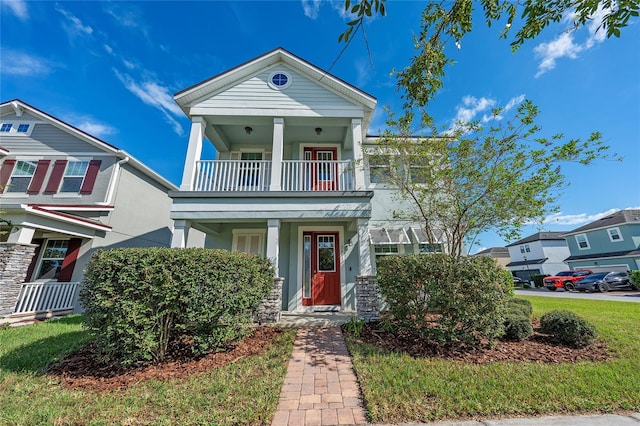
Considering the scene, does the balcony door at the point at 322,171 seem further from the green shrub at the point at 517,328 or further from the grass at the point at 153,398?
the green shrub at the point at 517,328

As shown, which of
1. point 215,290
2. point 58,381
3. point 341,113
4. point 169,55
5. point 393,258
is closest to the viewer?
point 58,381

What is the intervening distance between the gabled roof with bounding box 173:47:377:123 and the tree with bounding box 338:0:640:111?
15.1 ft

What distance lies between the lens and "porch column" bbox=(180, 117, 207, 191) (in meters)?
7.47

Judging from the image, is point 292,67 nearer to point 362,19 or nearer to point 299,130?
point 299,130

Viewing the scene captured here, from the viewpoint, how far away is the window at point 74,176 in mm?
10656

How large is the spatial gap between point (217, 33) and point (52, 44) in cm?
626

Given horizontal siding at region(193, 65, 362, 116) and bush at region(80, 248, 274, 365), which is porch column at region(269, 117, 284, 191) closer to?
horizontal siding at region(193, 65, 362, 116)

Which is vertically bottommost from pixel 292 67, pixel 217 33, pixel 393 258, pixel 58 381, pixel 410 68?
pixel 58 381

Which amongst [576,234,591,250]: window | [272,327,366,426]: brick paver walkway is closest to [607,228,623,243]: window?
[576,234,591,250]: window

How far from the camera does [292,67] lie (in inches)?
353

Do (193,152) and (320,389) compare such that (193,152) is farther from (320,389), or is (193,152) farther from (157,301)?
(320,389)

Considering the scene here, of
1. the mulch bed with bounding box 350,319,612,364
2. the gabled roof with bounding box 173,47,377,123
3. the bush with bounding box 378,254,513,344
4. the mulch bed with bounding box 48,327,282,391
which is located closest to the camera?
the mulch bed with bounding box 48,327,282,391

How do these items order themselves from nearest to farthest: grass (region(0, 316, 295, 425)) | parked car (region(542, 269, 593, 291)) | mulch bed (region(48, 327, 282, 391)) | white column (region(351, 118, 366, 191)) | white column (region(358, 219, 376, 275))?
grass (region(0, 316, 295, 425))
mulch bed (region(48, 327, 282, 391))
white column (region(358, 219, 376, 275))
white column (region(351, 118, 366, 191))
parked car (region(542, 269, 593, 291))

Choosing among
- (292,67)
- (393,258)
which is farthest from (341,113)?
(393,258)
